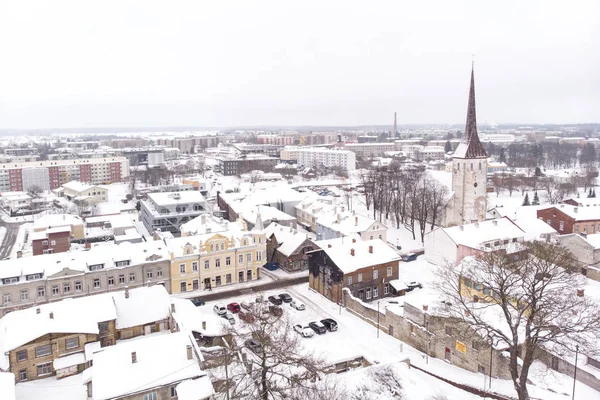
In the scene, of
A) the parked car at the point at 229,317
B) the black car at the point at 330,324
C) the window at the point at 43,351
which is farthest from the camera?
the parked car at the point at 229,317

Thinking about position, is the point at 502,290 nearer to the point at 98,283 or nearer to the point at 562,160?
the point at 98,283

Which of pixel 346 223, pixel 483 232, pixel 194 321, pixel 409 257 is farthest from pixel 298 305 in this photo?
pixel 483 232

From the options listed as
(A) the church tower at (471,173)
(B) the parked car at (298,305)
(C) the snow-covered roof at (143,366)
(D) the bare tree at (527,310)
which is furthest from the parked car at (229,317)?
(A) the church tower at (471,173)

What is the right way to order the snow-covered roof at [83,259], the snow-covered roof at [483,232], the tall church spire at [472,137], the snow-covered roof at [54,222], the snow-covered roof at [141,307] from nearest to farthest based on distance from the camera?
1. the snow-covered roof at [141,307]
2. the snow-covered roof at [83,259]
3. the snow-covered roof at [483,232]
4. the snow-covered roof at [54,222]
5. the tall church spire at [472,137]

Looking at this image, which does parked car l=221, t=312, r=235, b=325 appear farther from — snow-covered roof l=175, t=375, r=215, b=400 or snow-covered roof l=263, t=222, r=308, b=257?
snow-covered roof l=263, t=222, r=308, b=257

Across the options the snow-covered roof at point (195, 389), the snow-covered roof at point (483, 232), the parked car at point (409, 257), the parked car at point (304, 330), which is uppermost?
the snow-covered roof at point (483, 232)

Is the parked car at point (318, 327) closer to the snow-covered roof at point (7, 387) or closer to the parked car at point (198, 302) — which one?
the parked car at point (198, 302)

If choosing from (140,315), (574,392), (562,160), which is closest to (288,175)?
(562,160)
